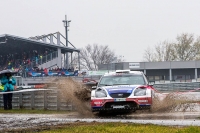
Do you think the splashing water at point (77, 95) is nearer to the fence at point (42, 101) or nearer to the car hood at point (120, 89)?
the fence at point (42, 101)

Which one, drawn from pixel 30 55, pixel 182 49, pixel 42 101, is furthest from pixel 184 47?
pixel 42 101

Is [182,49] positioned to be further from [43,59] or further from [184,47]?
[43,59]

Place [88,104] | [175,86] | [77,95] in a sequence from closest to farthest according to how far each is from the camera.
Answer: [88,104] < [77,95] < [175,86]

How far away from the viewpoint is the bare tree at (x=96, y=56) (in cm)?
9425

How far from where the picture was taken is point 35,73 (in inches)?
1821

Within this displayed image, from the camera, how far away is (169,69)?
72375 mm

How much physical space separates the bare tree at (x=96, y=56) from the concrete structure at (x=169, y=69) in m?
20.3

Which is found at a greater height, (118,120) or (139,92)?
(139,92)

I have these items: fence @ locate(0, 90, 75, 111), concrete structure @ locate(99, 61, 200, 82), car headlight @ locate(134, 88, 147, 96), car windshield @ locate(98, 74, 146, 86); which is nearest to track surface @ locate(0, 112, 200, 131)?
car headlight @ locate(134, 88, 147, 96)

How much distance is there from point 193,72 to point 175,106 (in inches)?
2346

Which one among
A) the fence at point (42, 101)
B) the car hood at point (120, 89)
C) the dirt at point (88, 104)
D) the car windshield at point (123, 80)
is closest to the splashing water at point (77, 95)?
the dirt at point (88, 104)

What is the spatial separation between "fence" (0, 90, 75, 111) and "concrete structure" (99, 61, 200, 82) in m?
48.2

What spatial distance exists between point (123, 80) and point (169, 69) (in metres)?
58.6

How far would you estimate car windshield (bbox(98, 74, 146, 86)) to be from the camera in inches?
580
